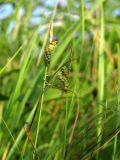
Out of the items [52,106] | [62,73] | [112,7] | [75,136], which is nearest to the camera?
[62,73]

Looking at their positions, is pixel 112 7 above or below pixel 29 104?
above

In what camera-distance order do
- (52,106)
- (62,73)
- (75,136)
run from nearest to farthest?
1. (62,73)
2. (75,136)
3. (52,106)

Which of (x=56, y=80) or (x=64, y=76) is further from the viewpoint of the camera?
(x=56, y=80)

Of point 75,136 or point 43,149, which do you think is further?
point 43,149

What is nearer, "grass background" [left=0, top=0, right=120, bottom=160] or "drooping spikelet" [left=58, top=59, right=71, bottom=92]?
"drooping spikelet" [left=58, top=59, right=71, bottom=92]

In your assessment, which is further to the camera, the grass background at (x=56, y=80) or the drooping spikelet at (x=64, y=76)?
the grass background at (x=56, y=80)

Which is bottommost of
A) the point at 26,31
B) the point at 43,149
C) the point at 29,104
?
the point at 43,149

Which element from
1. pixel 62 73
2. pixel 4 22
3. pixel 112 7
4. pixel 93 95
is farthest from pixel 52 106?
pixel 112 7

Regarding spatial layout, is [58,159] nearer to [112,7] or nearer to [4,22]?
[4,22]

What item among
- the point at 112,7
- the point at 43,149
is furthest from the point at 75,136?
the point at 112,7
